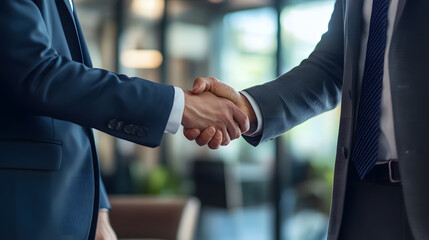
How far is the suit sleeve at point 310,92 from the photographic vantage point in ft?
5.69

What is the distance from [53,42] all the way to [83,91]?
18 centimetres

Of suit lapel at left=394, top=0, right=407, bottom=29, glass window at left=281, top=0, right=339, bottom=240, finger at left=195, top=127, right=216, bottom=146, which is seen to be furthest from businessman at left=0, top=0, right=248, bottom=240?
glass window at left=281, top=0, right=339, bottom=240

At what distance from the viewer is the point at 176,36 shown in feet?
19.4

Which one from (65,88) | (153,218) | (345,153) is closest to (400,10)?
(345,153)

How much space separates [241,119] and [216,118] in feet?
0.28

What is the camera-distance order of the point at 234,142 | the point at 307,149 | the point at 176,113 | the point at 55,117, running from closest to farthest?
the point at 55,117
the point at 176,113
the point at 307,149
the point at 234,142

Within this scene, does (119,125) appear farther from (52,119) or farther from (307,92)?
(307,92)

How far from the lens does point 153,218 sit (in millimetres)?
3182

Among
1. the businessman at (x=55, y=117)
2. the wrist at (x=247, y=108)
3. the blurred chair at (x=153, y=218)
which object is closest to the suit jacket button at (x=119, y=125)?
the businessman at (x=55, y=117)

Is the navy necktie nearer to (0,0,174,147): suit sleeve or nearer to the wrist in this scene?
the wrist

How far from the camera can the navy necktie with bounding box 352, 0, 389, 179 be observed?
1.38 meters

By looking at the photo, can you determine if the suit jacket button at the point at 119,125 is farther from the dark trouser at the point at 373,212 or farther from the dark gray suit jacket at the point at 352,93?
the dark trouser at the point at 373,212

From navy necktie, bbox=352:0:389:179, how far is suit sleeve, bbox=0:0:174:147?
54 centimetres

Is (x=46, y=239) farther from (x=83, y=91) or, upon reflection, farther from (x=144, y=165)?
(x=144, y=165)
